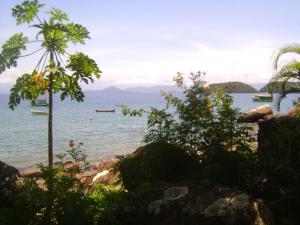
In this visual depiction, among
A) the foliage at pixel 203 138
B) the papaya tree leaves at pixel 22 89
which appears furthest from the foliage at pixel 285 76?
the papaya tree leaves at pixel 22 89

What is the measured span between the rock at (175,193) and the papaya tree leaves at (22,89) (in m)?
2.65

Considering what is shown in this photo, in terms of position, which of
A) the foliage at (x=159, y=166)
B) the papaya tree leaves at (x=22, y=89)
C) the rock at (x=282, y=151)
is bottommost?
the foliage at (x=159, y=166)

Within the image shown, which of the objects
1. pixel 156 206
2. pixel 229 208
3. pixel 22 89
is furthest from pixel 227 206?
pixel 22 89

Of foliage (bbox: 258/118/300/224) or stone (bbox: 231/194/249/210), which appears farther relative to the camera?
foliage (bbox: 258/118/300/224)

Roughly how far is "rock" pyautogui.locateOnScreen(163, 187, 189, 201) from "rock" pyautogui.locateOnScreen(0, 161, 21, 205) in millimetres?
2309

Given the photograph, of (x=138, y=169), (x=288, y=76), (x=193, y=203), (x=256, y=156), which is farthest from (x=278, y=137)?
(x=288, y=76)

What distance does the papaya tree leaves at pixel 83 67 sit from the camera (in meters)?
6.24

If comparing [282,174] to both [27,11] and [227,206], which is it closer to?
[227,206]

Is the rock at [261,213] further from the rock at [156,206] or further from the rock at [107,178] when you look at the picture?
the rock at [107,178]

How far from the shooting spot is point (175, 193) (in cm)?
548

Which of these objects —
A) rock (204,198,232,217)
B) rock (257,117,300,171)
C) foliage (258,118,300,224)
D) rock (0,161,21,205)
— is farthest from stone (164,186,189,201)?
rock (0,161,21,205)

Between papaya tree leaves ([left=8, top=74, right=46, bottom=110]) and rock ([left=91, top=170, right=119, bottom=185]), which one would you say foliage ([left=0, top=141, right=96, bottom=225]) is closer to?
papaya tree leaves ([left=8, top=74, right=46, bottom=110])

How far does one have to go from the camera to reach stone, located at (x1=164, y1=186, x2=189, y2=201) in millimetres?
5387

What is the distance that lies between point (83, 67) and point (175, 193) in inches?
97.5
